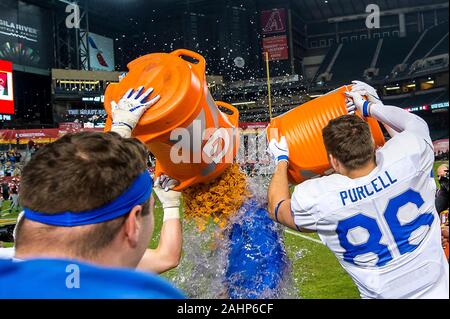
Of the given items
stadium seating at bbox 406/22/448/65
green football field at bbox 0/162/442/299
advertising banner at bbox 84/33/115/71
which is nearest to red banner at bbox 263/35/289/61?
stadium seating at bbox 406/22/448/65

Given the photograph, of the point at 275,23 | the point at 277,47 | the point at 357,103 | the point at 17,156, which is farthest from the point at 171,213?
the point at 275,23

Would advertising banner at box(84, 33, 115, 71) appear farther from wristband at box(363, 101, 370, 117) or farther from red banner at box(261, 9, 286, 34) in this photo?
wristband at box(363, 101, 370, 117)

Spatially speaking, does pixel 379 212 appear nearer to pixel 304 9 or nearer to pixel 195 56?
pixel 195 56

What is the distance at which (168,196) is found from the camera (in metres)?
1.85

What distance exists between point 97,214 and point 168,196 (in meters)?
1.13

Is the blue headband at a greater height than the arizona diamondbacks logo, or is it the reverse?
the arizona diamondbacks logo

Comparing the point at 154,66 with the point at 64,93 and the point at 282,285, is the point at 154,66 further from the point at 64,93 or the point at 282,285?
the point at 64,93

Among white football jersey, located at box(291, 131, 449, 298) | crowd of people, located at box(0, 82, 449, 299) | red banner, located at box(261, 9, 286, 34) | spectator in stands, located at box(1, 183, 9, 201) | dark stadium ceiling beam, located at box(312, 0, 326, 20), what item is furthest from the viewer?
red banner, located at box(261, 9, 286, 34)

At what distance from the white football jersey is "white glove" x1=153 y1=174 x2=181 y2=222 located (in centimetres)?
52

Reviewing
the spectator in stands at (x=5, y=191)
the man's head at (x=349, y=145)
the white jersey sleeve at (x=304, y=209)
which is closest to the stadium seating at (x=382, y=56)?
the spectator in stands at (x=5, y=191)

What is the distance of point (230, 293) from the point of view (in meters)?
2.09

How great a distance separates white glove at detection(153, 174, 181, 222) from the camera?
1.76 metres
